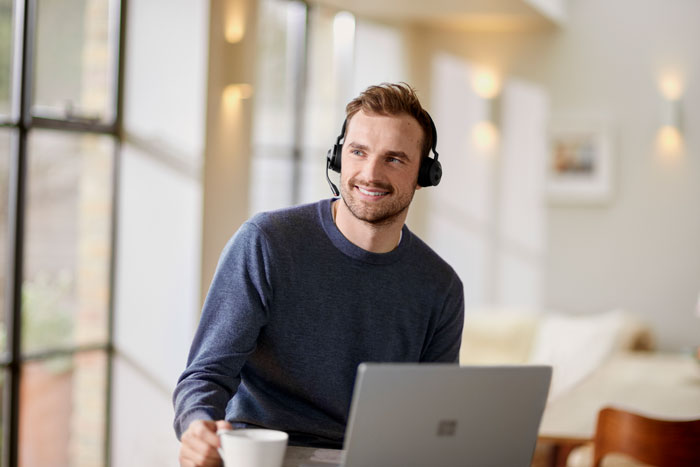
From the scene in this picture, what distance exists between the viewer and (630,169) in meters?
5.85

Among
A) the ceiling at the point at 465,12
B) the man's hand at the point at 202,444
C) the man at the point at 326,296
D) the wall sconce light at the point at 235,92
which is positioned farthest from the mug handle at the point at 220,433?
the ceiling at the point at 465,12

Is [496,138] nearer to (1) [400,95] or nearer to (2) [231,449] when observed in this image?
(1) [400,95]

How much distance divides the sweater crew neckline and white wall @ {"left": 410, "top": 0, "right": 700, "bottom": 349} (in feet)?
14.4

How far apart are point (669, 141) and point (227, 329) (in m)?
4.81

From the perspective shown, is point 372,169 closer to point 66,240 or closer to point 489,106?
point 66,240

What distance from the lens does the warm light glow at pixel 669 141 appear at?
18.8 ft

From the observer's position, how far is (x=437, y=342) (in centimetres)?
180

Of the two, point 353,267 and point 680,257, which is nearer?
point 353,267

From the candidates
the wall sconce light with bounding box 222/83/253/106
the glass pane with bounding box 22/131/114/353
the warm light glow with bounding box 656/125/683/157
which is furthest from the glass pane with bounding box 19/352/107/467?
the warm light glow with bounding box 656/125/683/157

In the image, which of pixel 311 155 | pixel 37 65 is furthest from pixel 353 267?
pixel 311 155

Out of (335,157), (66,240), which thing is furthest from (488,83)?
(335,157)

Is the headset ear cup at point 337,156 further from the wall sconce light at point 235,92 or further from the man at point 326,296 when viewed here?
the wall sconce light at point 235,92

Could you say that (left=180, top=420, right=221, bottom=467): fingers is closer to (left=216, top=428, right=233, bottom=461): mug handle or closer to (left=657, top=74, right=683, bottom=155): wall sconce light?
(left=216, top=428, right=233, bottom=461): mug handle

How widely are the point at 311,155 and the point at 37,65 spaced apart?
2193 mm
